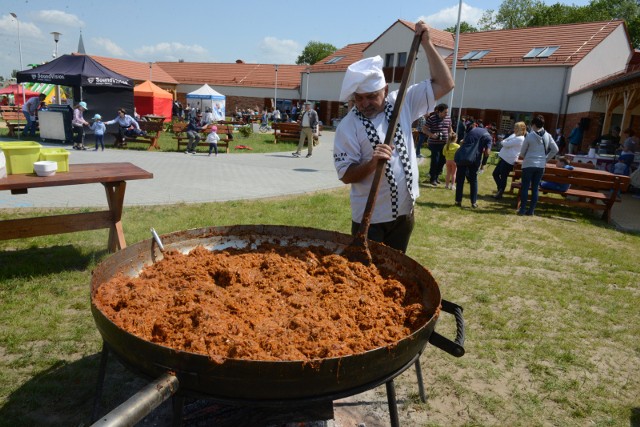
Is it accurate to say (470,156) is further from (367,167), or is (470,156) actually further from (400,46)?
(400,46)

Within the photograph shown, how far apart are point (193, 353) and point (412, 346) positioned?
78cm

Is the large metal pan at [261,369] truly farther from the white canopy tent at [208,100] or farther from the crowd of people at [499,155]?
the white canopy tent at [208,100]

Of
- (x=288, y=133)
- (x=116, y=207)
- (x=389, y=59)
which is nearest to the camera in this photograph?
(x=116, y=207)

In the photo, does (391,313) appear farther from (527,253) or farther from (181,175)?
(181,175)

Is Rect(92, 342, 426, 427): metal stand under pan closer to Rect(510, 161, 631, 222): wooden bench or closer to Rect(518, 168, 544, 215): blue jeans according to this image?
Rect(518, 168, 544, 215): blue jeans

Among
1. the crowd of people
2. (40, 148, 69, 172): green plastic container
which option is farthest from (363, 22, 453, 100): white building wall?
(40, 148, 69, 172): green plastic container

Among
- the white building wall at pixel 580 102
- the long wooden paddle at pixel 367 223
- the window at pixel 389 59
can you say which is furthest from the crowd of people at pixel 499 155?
the window at pixel 389 59

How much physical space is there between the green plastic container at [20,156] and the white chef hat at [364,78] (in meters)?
3.41

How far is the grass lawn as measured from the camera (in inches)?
112

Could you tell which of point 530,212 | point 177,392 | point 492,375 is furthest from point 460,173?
point 177,392

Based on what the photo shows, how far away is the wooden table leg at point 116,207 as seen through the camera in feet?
15.9

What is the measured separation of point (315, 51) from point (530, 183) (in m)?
75.0

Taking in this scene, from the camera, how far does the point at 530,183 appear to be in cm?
865

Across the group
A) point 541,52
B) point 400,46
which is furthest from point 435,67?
point 400,46
